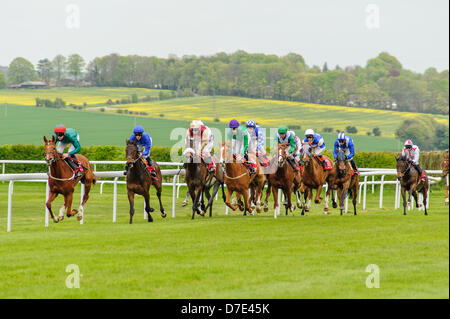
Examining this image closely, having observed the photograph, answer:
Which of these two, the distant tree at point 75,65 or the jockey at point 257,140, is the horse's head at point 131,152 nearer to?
the jockey at point 257,140

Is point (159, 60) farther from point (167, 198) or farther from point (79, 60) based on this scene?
point (167, 198)

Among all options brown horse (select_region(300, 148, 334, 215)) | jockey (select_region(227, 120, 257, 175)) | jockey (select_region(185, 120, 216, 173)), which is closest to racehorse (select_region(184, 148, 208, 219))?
jockey (select_region(185, 120, 216, 173))

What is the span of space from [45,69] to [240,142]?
4969 centimetres

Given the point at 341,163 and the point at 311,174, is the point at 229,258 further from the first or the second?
the point at 341,163

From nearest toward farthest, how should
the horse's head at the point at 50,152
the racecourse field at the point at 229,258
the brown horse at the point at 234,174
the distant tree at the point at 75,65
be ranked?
the racecourse field at the point at 229,258
the horse's head at the point at 50,152
the brown horse at the point at 234,174
the distant tree at the point at 75,65

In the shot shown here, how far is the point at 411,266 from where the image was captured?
7352 millimetres

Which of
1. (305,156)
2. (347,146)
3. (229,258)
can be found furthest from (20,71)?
(229,258)

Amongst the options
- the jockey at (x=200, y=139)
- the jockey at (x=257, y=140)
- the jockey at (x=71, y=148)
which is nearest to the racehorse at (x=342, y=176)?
the jockey at (x=257, y=140)

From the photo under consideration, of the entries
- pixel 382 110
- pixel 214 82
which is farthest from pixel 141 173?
pixel 382 110

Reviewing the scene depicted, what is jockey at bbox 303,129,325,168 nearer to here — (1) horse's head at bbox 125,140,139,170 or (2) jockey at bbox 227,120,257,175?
(2) jockey at bbox 227,120,257,175

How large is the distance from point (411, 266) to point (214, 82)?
43.3 metres

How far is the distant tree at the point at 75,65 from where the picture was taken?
2357 inches

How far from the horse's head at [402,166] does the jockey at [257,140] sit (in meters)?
3.39

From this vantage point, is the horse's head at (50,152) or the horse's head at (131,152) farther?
the horse's head at (131,152)
